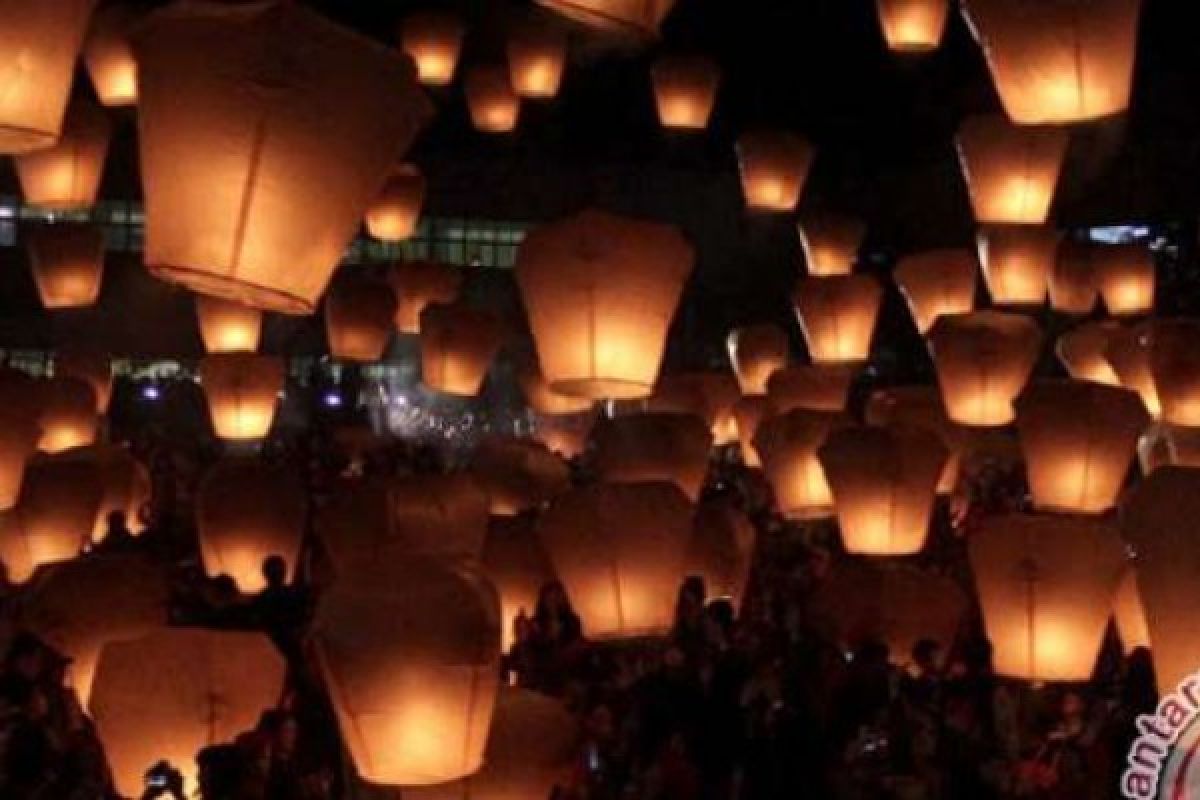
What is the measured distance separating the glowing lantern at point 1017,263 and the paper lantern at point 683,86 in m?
3.04

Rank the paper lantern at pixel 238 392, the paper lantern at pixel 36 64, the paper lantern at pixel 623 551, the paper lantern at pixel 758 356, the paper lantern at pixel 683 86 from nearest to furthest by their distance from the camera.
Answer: the paper lantern at pixel 36 64
the paper lantern at pixel 623 551
the paper lantern at pixel 238 392
the paper lantern at pixel 683 86
the paper lantern at pixel 758 356

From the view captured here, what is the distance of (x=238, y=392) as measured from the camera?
1388 cm

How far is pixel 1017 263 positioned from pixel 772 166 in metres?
2.54

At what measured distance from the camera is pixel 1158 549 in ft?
23.5

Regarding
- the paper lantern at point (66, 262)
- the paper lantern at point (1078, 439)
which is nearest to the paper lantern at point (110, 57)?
the paper lantern at point (66, 262)

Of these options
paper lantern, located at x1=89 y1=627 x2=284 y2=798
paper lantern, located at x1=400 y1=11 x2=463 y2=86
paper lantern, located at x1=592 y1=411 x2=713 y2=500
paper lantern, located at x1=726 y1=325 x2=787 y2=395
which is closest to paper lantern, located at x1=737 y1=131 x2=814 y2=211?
paper lantern, located at x1=726 y1=325 x2=787 y2=395

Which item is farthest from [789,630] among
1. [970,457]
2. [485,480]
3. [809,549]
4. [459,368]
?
[459,368]

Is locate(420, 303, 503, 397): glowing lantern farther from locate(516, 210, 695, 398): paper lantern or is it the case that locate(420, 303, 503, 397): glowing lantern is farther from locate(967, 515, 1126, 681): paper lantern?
locate(967, 515, 1126, 681): paper lantern

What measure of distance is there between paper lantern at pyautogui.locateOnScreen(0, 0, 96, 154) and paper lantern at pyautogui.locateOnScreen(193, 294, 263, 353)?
27.8ft

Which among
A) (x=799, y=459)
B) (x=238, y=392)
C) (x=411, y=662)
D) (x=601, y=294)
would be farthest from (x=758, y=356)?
(x=411, y=662)

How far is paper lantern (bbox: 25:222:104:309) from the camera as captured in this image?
49.4 feet

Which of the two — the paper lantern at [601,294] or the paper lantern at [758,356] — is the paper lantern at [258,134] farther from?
the paper lantern at [758,356]

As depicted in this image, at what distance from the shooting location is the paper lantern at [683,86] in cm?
1582

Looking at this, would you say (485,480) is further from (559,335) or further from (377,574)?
(377,574)
